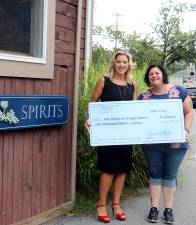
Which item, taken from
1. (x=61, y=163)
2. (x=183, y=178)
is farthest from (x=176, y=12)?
(x=61, y=163)

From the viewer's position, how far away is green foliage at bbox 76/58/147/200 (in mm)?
5512

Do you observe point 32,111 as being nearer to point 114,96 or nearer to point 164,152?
point 114,96

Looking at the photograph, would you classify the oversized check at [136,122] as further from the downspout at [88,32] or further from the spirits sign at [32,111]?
the downspout at [88,32]

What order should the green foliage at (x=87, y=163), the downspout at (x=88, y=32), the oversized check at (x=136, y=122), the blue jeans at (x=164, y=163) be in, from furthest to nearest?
1. the downspout at (x=88, y=32)
2. the green foliage at (x=87, y=163)
3. the blue jeans at (x=164, y=163)
4. the oversized check at (x=136, y=122)

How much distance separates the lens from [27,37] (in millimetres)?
4230

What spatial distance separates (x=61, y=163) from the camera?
473 centimetres

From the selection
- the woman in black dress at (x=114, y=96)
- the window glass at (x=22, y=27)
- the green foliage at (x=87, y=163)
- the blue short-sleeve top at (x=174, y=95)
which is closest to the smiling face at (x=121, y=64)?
the woman in black dress at (x=114, y=96)

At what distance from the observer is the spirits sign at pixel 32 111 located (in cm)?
381

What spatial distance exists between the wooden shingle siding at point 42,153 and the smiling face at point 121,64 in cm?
54

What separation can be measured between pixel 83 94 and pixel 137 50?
31421 mm

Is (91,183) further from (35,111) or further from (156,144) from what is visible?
(35,111)

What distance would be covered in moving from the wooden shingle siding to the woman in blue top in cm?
87

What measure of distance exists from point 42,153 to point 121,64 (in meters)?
1.21

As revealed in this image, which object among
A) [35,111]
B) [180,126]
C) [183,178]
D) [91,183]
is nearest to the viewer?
[35,111]
